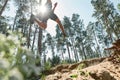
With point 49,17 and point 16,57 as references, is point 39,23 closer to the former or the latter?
point 49,17

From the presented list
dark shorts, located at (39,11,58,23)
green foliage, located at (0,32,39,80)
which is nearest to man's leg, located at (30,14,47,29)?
dark shorts, located at (39,11,58,23)

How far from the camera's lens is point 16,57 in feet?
4.42

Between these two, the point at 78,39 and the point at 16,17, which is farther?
the point at 78,39

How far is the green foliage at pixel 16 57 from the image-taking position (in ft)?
3.96

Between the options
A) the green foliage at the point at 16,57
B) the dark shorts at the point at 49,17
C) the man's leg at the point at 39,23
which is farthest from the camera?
the dark shorts at the point at 49,17

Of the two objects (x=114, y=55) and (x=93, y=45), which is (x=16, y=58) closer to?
(x=114, y=55)

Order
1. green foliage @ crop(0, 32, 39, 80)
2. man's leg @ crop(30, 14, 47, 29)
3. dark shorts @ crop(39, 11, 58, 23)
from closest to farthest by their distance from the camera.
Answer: green foliage @ crop(0, 32, 39, 80) → man's leg @ crop(30, 14, 47, 29) → dark shorts @ crop(39, 11, 58, 23)

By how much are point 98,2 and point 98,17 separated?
3186 mm

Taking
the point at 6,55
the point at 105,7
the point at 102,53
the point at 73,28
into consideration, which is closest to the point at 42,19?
the point at 6,55

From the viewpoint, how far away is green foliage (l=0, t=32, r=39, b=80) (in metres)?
1.21

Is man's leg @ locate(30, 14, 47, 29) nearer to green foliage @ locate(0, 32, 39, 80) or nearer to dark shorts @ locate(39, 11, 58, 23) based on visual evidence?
dark shorts @ locate(39, 11, 58, 23)

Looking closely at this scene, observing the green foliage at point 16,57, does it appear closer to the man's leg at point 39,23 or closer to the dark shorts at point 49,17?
the man's leg at point 39,23

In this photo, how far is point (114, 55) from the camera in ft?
34.8

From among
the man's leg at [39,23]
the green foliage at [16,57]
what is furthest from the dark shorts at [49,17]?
the green foliage at [16,57]
